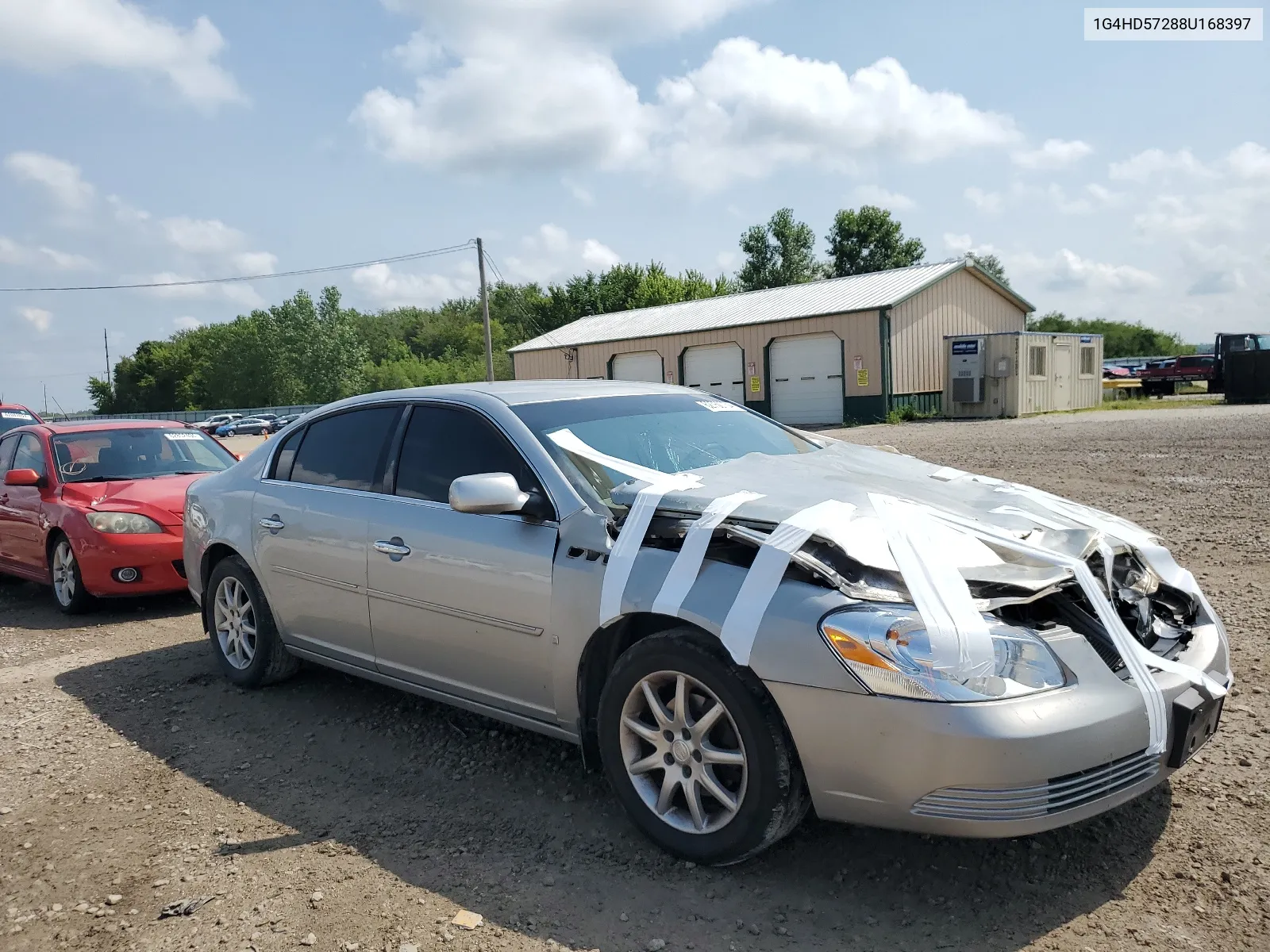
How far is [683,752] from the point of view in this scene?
3016mm

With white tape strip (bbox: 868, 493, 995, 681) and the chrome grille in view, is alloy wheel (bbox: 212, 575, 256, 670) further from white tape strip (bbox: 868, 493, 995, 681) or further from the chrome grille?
the chrome grille

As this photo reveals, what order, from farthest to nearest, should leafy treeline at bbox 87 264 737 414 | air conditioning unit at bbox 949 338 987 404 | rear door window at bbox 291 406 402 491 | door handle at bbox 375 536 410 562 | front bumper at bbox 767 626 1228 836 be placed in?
leafy treeline at bbox 87 264 737 414 → air conditioning unit at bbox 949 338 987 404 → rear door window at bbox 291 406 402 491 → door handle at bbox 375 536 410 562 → front bumper at bbox 767 626 1228 836

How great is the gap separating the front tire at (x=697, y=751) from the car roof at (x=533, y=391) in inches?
58.2

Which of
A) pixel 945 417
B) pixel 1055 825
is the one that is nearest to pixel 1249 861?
pixel 1055 825

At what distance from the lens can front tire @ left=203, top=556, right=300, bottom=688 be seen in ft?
16.2

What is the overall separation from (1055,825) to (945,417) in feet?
89.7

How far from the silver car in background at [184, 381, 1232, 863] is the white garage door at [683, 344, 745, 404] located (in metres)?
27.6

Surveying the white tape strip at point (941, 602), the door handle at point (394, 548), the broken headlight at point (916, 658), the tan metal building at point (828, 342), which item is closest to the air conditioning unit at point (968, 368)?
the tan metal building at point (828, 342)

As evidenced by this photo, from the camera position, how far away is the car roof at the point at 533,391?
13.7 feet

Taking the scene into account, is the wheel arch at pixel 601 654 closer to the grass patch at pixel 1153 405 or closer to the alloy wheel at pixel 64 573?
the alloy wheel at pixel 64 573

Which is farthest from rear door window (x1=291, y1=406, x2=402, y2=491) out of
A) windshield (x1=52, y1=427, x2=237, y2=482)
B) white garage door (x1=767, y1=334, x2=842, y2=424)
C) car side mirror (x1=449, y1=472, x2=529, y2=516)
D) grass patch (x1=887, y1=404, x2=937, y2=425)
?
white garage door (x1=767, y1=334, x2=842, y2=424)

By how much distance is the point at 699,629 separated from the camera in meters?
2.99

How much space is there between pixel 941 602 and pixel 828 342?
27728 millimetres

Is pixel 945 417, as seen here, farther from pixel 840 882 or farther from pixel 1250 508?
pixel 840 882
